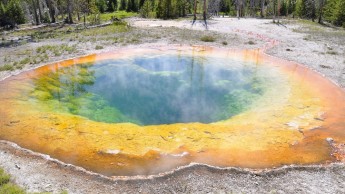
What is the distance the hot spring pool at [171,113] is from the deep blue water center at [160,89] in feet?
0.22

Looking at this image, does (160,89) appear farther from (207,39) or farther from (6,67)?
(207,39)

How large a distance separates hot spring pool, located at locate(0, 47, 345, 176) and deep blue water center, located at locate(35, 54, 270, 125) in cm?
7

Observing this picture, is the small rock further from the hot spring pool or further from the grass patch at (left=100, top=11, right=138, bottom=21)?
the grass patch at (left=100, top=11, right=138, bottom=21)

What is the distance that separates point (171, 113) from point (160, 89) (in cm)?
425

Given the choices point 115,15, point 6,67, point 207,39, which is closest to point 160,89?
point 6,67

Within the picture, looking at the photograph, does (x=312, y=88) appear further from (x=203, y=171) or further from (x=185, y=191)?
(x=185, y=191)

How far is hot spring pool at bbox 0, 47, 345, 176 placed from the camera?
13.2 meters

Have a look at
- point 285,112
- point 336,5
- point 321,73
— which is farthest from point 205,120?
point 336,5

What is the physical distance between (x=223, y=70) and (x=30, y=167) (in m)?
17.8

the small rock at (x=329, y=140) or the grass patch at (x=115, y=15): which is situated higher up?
the grass patch at (x=115, y=15)

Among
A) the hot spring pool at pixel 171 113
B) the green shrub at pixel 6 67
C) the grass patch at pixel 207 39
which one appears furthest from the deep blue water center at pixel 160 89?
the grass patch at pixel 207 39

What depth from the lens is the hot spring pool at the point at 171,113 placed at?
43.4 feet

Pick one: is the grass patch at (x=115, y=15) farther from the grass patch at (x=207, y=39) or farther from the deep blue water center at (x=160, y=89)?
the deep blue water center at (x=160, y=89)

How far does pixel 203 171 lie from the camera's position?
11.9m
